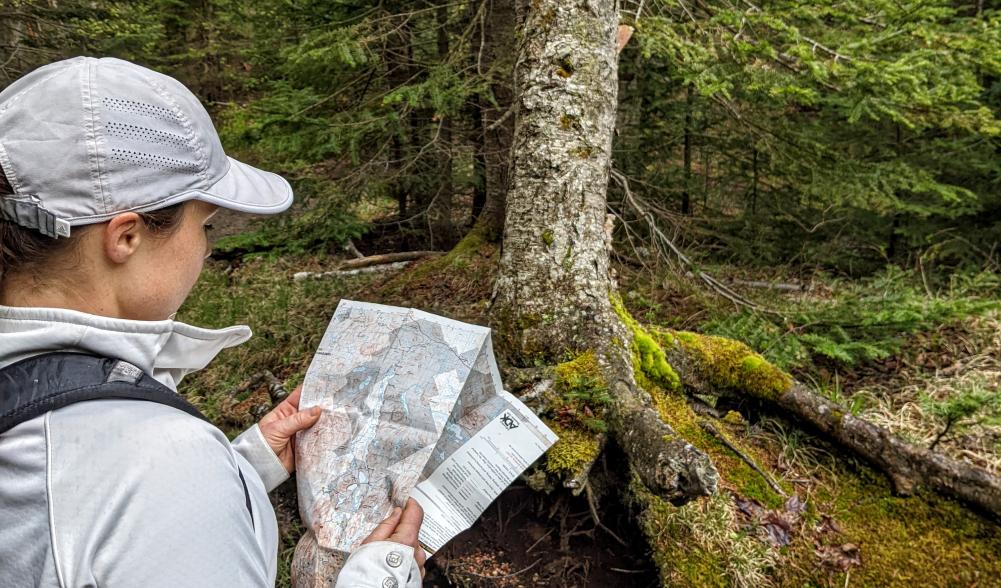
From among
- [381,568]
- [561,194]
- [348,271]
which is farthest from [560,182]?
[348,271]

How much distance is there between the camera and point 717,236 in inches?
215

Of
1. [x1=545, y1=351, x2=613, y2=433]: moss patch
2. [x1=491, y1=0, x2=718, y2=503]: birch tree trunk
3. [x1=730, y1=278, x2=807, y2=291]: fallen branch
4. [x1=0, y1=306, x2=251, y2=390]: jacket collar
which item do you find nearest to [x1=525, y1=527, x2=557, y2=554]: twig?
[x1=545, y1=351, x2=613, y2=433]: moss patch

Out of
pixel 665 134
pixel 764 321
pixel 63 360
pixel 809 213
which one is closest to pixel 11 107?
pixel 63 360

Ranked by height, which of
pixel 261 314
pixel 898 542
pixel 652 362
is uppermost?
pixel 652 362

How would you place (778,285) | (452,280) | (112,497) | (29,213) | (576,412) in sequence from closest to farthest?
(112,497)
(29,213)
(576,412)
(452,280)
(778,285)

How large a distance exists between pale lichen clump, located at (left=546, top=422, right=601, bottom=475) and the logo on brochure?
1.32 ft

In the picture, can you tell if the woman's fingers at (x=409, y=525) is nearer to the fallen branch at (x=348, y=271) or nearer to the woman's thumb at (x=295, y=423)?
the woman's thumb at (x=295, y=423)

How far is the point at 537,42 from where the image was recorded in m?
2.74

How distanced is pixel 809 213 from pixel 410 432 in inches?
284

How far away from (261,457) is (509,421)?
2.86 ft

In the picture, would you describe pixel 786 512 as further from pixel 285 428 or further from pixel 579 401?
pixel 285 428

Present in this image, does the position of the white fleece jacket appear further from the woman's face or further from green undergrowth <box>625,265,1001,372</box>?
green undergrowth <box>625,265,1001,372</box>

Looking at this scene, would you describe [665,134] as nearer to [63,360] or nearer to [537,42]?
[537,42]

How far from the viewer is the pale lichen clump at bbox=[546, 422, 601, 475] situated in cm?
238
